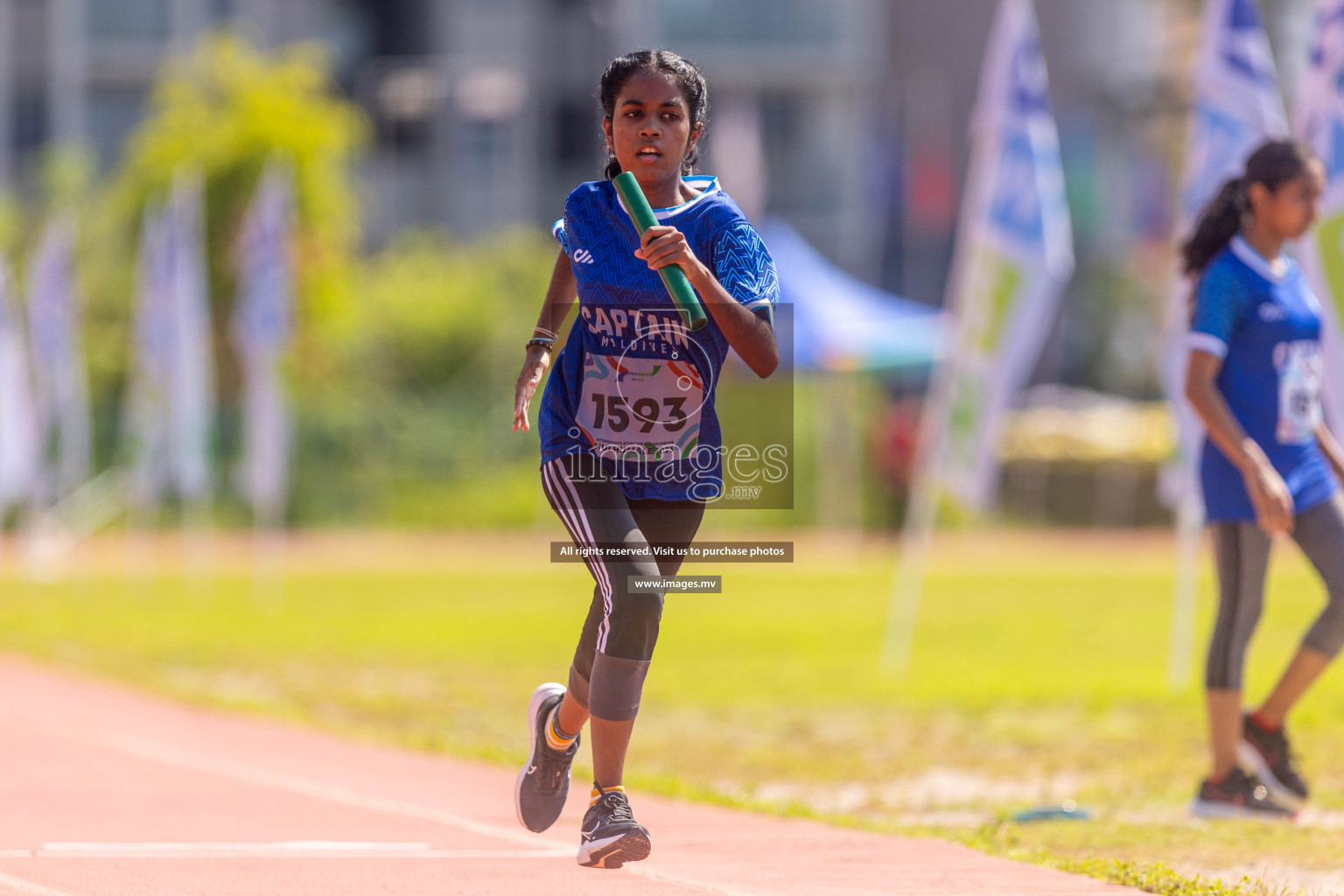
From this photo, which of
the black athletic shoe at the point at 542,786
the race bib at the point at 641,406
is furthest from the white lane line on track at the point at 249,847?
the race bib at the point at 641,406

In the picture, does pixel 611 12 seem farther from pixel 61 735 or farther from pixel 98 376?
pixel 61 735

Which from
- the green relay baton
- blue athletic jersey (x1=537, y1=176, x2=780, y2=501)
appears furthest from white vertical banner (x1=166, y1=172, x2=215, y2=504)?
the green relay baton

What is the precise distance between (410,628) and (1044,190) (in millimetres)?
7162

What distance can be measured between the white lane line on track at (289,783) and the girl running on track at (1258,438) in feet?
7.61

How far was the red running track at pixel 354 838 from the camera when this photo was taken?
17.4 feet

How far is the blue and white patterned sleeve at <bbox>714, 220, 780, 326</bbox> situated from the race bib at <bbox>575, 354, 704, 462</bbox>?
26 cm

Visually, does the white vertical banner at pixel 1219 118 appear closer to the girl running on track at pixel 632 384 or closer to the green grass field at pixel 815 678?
the green grass field at pixel 815 678

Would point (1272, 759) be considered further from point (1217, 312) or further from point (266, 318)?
point (266, 318)

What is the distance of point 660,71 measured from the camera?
4.82m

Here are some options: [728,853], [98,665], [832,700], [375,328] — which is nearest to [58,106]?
[375,328]

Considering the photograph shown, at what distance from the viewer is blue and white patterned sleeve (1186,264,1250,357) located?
22.0 ft

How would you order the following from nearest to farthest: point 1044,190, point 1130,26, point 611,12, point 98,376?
1. point 1044,190
2. point 98,376
3. point 611,12
4. point 1130,26

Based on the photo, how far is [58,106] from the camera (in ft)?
148

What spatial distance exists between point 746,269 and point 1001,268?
783 cm
